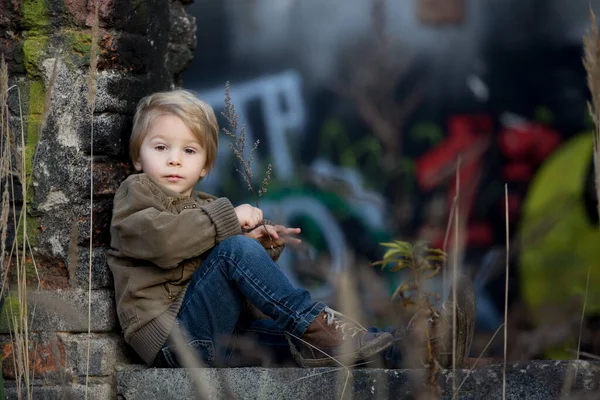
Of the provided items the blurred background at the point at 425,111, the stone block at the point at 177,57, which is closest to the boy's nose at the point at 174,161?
the stone block at the point at 177,57

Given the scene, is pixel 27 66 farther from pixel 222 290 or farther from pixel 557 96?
pixel 557 96

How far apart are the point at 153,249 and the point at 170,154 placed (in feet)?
1.27

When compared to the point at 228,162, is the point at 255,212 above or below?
above

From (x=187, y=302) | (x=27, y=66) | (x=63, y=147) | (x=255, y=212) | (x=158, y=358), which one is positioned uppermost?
(x=27, y=66)

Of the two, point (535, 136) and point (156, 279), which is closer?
point (156, 279)

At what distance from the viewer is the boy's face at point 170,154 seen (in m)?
2.93

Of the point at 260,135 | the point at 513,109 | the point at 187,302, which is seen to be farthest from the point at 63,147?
the point at 513,109

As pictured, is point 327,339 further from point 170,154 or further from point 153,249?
point 170,154

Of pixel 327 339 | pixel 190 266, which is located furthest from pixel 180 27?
pixel 327 339

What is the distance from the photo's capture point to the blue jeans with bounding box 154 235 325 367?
2.72 meters

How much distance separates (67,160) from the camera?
2848 millimetres

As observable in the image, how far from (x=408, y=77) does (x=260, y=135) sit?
922mm

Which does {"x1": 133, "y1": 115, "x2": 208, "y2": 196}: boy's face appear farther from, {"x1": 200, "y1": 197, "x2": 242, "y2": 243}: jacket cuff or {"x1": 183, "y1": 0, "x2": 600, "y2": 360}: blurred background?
{"x1": 183, "y1": 0, "x2": 600, "y2": 360}: blurred background

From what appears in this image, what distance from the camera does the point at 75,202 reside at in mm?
2861
